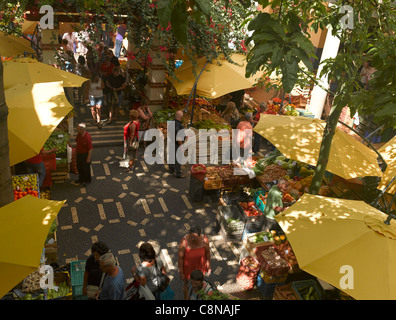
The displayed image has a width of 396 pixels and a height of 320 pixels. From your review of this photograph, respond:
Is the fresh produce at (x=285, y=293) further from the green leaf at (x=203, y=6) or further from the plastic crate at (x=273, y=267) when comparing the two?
the green leaf at (x=203, y=6)

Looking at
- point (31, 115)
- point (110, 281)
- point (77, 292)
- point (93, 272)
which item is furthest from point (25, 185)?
point (110, 281)

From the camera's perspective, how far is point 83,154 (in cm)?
906

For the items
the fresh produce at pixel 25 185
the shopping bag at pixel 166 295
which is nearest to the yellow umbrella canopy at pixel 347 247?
the shopping bag at pixel 166 295

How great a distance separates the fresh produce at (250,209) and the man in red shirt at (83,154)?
12.8 feet

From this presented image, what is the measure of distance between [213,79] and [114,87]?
3.44 meters

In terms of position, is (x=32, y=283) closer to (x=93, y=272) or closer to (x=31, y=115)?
(x=93, y=272)

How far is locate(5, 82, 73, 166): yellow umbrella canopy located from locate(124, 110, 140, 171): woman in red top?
7.57 feet

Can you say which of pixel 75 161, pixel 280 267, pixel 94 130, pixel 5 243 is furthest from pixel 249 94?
pixel 5 243

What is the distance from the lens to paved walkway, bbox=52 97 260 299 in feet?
24.2

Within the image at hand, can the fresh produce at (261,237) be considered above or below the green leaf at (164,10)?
below

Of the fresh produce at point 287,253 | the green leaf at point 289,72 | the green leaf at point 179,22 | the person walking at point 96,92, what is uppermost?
the green leaf at point 179,22

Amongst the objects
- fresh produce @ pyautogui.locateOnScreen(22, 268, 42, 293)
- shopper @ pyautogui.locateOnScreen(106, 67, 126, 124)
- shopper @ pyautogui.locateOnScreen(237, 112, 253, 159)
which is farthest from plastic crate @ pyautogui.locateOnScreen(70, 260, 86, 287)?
shopper @ pyautogui.locateOnScreen(106, 67, 126, 124)

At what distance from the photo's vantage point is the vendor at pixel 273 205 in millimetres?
7615

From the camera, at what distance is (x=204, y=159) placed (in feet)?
36.8
